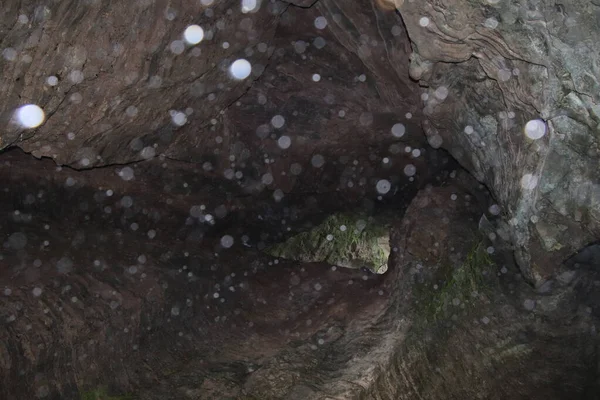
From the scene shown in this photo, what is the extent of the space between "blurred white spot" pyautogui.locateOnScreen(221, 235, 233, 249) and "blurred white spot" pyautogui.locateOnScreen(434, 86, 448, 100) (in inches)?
248

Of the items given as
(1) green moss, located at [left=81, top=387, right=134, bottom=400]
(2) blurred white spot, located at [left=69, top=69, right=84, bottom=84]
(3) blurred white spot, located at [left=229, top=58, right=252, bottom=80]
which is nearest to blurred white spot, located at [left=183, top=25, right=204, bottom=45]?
(3) blurred white spot, located at [left=229, top=58, right=252, bottom=80]

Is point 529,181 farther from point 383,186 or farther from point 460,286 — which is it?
point 383,186

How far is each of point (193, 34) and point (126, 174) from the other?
12.5 feet

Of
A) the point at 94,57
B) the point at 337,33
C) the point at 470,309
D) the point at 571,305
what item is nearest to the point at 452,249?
the point at 470,309

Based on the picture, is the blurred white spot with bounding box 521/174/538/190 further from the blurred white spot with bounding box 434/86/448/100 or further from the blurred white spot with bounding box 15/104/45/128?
the blurred white spot with bounding box 15/104/45/128

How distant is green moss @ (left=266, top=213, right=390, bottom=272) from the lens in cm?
1308

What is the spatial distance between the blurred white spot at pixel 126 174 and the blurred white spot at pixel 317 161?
14.1 feet

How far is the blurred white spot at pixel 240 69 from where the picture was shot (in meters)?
8.55

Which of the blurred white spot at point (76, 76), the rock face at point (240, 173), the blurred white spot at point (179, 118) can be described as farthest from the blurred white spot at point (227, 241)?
the blurred white spot at point (76, 76)

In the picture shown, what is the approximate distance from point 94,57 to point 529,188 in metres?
5.16

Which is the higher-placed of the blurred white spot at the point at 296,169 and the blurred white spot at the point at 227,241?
the blurred white spot at the point at 296,169

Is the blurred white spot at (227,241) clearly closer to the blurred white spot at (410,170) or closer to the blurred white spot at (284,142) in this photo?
the blurred white spot at (284,142)

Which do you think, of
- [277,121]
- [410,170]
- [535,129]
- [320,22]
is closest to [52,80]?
[535,129]

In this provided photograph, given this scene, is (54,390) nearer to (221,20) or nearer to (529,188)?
(221,20)
